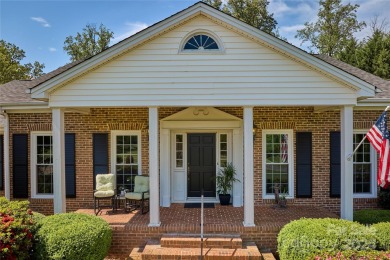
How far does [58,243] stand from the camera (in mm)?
5742

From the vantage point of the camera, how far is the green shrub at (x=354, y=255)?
17.0 feet

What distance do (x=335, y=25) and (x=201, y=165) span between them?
23.3 meters

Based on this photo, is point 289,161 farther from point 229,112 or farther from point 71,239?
point 71,239

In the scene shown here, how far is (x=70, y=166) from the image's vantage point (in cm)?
952

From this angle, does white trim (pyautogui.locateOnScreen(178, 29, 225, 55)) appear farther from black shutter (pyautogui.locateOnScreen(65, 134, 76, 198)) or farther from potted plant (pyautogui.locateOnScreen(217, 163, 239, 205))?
black shutter (pyautogui.locateOnScreen(65, 134, 76, 198))

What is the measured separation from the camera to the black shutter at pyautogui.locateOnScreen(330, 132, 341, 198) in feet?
30.8

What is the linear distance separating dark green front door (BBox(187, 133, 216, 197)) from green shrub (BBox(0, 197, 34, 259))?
4.88 m

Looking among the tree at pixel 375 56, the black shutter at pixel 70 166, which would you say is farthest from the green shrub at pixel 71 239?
the tree at pixel 375 56

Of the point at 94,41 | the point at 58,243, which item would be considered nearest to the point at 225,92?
the point at 58,243

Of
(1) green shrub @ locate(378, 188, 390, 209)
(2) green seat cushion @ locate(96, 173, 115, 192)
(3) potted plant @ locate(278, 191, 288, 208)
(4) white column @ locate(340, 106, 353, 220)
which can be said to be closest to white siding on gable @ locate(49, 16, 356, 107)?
(4) white column @ locate(340, 106, 353, 220)

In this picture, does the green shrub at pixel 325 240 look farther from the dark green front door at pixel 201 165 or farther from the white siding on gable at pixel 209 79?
the dark green front door at pixel 201 165

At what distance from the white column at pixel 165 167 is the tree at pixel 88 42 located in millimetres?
23560

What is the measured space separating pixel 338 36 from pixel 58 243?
27.9 m

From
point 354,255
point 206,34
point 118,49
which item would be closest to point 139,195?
point 118,49
